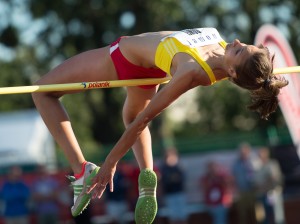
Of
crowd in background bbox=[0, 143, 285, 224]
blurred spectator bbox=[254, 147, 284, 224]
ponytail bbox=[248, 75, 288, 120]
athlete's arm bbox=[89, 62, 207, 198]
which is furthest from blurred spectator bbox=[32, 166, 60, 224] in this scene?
ponytail bbox=[248, 75, 288, 120]

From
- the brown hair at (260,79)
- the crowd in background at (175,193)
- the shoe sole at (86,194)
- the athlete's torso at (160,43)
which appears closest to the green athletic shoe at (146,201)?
the shoe sole at (86,194)

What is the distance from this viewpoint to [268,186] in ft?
39.5

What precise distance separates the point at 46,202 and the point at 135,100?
7.47 m

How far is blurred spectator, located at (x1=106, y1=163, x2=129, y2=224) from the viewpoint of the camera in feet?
41.0

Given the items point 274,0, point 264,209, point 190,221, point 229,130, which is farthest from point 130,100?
point 229,130

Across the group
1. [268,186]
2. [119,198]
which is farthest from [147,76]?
[119,198]

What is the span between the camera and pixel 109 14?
23.4 m

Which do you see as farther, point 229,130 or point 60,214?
point 229,130

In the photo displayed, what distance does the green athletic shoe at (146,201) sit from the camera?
17.7 ft

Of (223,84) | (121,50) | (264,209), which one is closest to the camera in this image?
(121,50)

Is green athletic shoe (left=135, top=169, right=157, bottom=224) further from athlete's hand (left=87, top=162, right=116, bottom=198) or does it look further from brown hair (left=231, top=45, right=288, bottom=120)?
brown hair (left=231, top=45, right=288, bottom=120)

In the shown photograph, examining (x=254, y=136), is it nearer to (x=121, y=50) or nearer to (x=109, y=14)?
(x=121, y=50)

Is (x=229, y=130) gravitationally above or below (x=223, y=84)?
below

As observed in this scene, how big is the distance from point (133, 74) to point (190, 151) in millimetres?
8959
